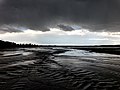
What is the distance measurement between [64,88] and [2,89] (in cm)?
305

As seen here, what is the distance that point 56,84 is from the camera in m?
11.2

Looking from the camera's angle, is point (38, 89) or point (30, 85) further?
point (30, 85)

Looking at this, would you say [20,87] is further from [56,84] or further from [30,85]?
[56,84]

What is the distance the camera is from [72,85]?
10.9 metres

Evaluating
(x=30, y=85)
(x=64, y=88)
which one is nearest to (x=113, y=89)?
(x=64, y=88)

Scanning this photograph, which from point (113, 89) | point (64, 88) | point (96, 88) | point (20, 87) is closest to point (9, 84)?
point (20, 87)

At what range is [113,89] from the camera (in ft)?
33.1

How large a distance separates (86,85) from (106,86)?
106 centimetres

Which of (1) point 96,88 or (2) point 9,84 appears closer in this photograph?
(1) point 96,88

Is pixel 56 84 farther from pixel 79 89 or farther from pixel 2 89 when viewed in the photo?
pixel 2 89

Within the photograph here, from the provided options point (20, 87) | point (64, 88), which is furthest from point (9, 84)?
point (64, 88)

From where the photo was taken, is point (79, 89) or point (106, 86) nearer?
point (79, 89)

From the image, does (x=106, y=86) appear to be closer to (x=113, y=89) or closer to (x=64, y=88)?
(x=113, y=89)

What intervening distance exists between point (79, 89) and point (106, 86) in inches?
69.5
